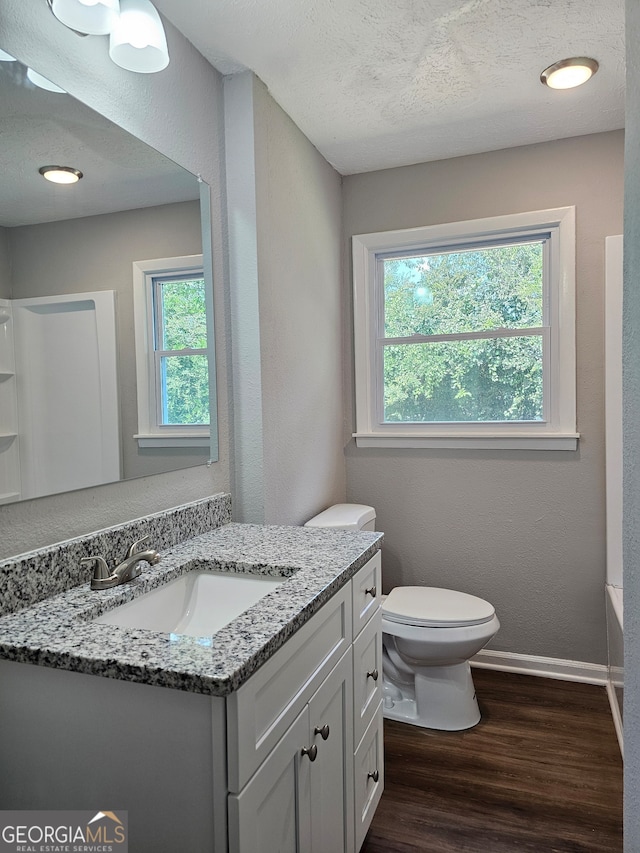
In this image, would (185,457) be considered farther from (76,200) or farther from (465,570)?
(465,570)

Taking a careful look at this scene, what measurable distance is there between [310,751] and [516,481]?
1806 mm

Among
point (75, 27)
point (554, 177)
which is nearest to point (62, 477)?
point (75, 27)

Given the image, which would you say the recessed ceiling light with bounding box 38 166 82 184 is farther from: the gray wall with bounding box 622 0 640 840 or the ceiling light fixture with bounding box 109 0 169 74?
the gray wall with bounding box 622 0 640 840

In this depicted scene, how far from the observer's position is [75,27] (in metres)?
1.33

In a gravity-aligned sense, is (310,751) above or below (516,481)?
below

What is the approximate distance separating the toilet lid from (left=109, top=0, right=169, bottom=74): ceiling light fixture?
2002 mm

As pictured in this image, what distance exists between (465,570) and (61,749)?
2108 millimetres

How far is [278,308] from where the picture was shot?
2139mm

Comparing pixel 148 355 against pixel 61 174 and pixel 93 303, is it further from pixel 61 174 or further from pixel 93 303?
pixel 61 174

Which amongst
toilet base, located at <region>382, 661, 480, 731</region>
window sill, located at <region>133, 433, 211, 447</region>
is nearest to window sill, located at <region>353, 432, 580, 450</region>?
toilet base, located at <region>382, 661, 480, 731</region>

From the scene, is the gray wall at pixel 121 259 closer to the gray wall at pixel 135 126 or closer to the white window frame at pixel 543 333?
the gray wall at pixel 135 126

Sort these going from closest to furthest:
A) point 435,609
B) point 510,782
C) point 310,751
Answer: point 310,751
point 510,782
point 435,609

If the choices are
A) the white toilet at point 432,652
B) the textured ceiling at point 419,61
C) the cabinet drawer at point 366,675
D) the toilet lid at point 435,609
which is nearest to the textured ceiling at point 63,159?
the textured ceiling at point 419,61

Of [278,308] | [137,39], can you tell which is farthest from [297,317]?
[137,39]
